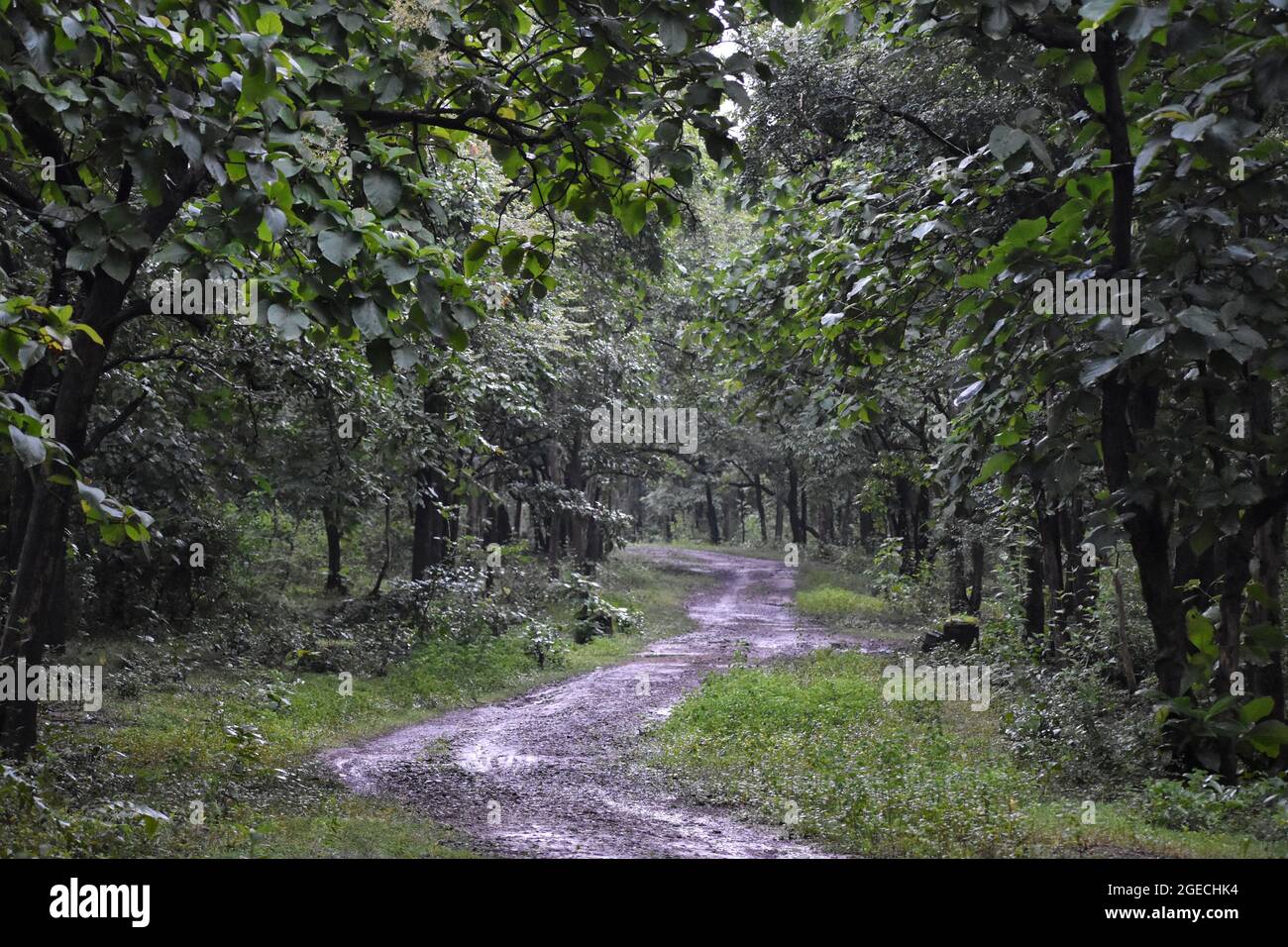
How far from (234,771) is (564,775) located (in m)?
3.03

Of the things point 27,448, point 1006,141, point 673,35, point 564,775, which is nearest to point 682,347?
point 564,775

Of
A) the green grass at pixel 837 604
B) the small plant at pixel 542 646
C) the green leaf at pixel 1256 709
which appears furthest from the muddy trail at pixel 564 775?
the green grass at pixel 837 604

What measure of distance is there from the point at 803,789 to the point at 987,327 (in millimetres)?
4203

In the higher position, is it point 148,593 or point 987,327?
point 987,327

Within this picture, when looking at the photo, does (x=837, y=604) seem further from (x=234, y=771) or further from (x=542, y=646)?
(x=234, y=771)

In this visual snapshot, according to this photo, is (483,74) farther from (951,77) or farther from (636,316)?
(636,316)

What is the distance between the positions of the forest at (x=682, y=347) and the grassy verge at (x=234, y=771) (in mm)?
59

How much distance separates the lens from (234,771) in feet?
30.4

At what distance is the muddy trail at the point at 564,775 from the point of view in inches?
311

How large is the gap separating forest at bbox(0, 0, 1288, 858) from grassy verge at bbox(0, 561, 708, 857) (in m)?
0.06

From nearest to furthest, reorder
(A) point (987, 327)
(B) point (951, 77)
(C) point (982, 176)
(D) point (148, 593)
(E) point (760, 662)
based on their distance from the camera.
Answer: (A) point (987, 327), (C) point (982, 176), (B) point (951, 77), (D) point (148, 593), (E) point (760, 662)

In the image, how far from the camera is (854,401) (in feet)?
33.5

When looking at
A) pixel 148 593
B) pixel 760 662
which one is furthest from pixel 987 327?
pixel 148 593

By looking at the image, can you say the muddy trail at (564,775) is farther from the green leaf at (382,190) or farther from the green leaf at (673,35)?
the green leaf at (673,35)
